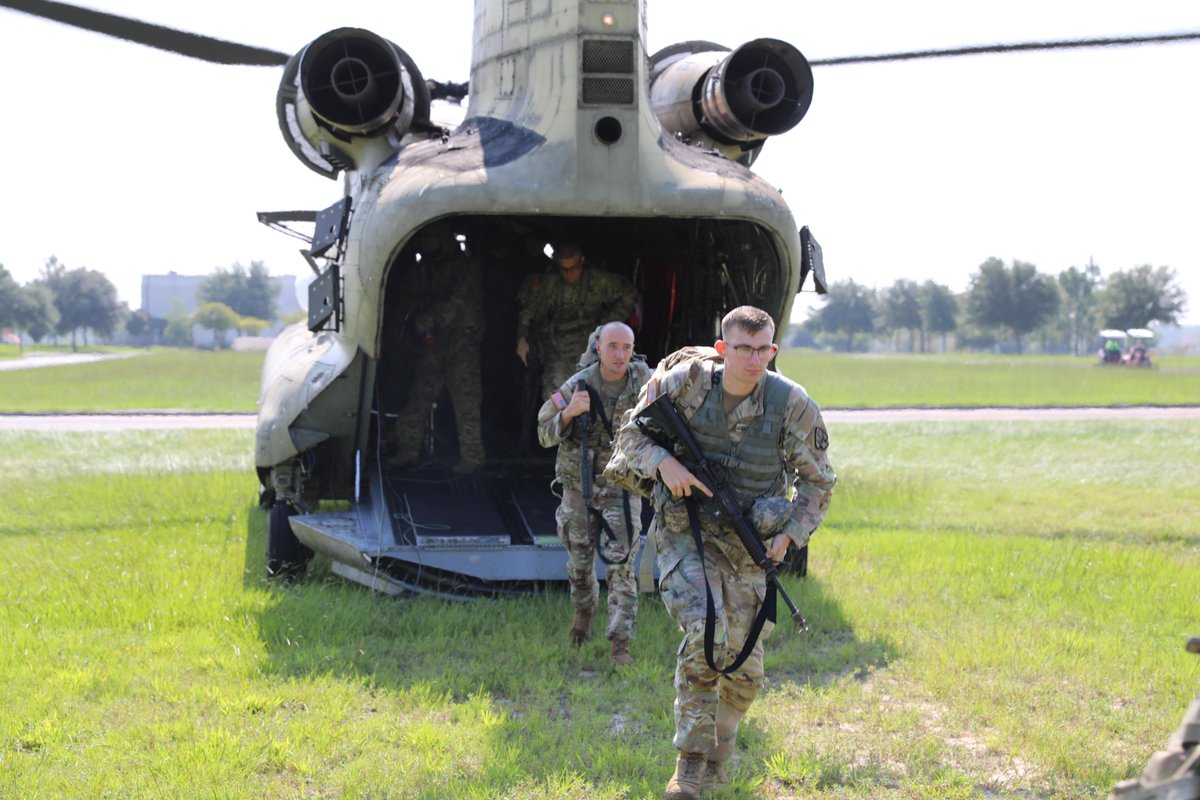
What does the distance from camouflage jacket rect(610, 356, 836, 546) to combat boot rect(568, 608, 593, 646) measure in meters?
1.85

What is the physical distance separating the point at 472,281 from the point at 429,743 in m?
4.67

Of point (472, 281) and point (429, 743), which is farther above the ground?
point (472, 281)

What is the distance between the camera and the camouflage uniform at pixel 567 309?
8086 mm

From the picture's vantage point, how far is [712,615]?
4.18 m

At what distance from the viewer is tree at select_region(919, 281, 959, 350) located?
362 ft

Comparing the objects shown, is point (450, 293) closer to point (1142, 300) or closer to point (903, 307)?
point (1142, 300)

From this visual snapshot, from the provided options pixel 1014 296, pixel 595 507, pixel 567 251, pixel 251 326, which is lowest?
pixel 595 507

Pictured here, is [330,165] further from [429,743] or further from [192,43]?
[429,743]

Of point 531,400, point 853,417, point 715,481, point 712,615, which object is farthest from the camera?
point 853,417

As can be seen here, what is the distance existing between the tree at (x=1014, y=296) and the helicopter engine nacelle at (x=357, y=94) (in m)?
91.8

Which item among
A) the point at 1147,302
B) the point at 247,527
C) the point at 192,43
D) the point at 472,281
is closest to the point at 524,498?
the point at 472,281

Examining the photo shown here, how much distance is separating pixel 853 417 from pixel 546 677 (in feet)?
57.2

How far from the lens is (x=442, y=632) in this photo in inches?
251

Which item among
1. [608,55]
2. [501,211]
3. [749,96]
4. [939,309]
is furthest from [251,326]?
[501,211]
